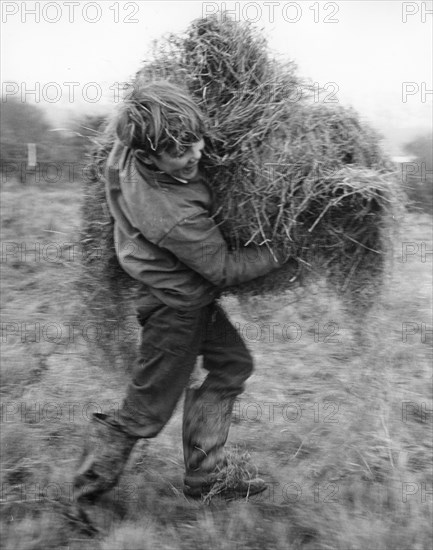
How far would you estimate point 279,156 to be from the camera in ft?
8.70

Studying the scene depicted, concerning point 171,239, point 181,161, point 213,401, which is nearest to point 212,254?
point 171,239

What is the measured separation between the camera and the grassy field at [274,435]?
291cm

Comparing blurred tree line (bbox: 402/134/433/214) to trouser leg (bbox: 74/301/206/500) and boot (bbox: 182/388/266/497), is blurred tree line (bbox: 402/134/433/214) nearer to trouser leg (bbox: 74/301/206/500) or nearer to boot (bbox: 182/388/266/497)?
boot (bbox: 182/388/266/497)

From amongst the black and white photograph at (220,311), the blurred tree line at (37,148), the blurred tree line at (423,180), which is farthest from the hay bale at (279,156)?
the blurred tree line at (37,148)

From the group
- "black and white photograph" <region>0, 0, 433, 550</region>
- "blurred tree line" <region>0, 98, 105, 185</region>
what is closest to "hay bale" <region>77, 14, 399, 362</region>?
"black and white photograph" <region>0, 0, 433, 550</region>

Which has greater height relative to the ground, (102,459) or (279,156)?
(279,156)

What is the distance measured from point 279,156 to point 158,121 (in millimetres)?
468

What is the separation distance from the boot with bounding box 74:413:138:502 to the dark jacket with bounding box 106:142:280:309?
58 centimetres

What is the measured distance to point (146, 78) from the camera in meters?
2.79

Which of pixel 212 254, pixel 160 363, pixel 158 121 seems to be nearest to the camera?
pixel 158 121

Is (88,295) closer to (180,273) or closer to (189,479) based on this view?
(180,273)

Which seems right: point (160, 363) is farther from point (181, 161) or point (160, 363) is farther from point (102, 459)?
point (181, 161)

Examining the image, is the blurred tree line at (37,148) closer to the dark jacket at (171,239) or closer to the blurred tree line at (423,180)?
the blurred tree line at (423,180)

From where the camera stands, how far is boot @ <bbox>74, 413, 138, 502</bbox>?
9.44ft
